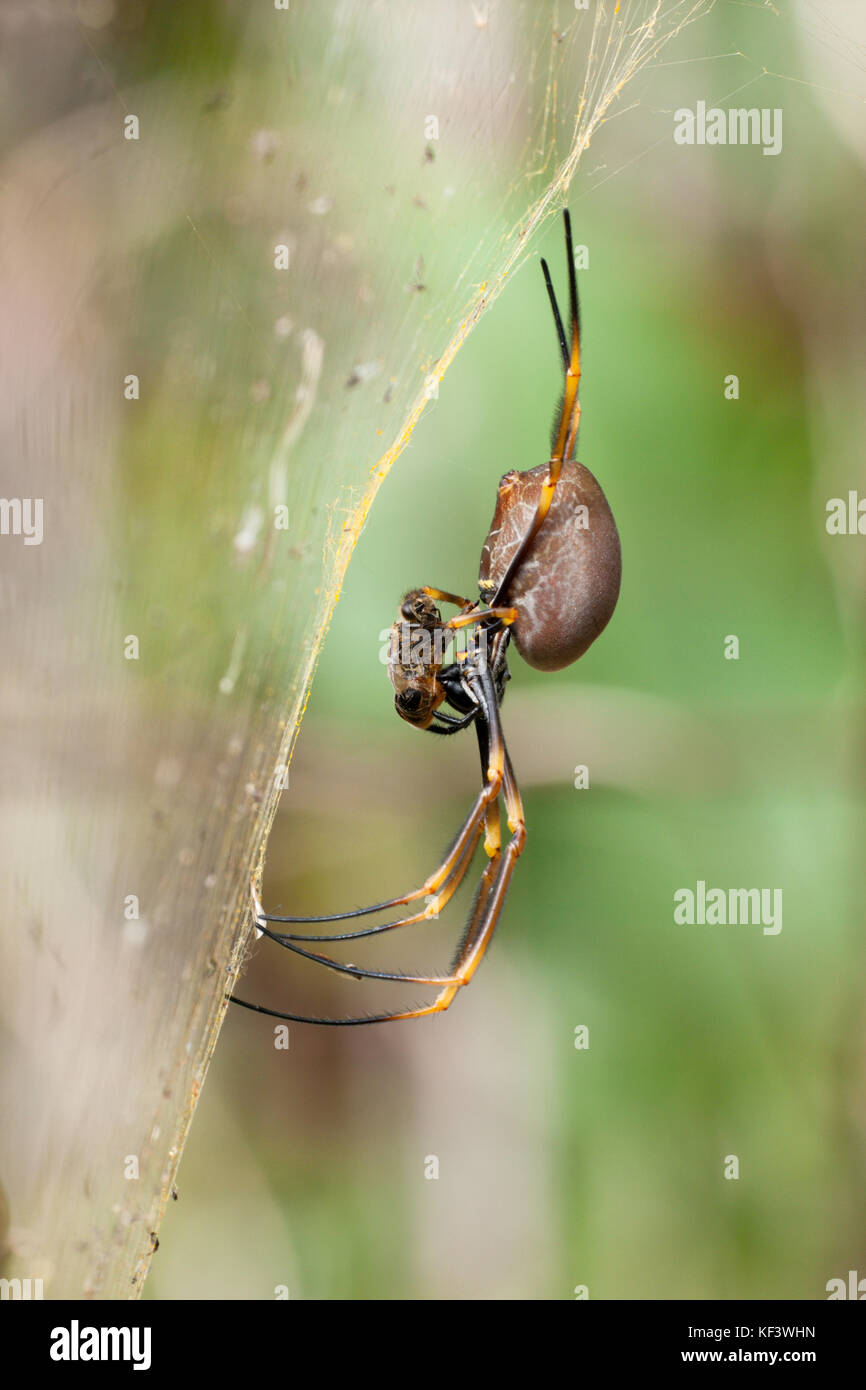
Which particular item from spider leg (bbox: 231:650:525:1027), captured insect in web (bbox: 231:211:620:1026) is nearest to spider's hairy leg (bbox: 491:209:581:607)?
captured insect in web (bbox: 231:211:620:1026)

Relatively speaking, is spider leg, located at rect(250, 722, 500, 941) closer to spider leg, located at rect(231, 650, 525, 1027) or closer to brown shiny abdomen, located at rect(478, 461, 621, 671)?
spider leg, located at rect(231, 650, 525, 1027)

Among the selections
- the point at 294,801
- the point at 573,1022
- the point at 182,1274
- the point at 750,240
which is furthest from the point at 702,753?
the point at 182,1274

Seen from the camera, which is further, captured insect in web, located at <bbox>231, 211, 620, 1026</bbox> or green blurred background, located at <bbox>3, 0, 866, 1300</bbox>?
green blurred background, located at <bbox>3, 0, 866, 1300</bbox>

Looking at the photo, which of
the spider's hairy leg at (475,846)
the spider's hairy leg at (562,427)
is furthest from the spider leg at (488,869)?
the spider's hairy leg at (562,427)

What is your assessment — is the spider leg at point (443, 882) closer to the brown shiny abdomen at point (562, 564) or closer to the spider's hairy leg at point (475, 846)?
the spider's hairy leg at point (475, 846)

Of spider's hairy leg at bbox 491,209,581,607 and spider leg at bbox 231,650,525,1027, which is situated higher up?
spider's hairy leg at bbox 491,209,581,607

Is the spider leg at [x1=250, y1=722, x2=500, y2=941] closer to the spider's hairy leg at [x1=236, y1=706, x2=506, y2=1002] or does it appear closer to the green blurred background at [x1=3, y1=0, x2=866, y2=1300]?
the spider's hairy leg at [x1=236, y1=706, x2=506, y2=1002]

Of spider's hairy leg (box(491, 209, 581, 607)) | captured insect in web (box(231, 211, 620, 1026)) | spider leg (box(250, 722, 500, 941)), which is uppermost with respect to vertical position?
spider's hairy leg (box(491, 209, 581, 607))
